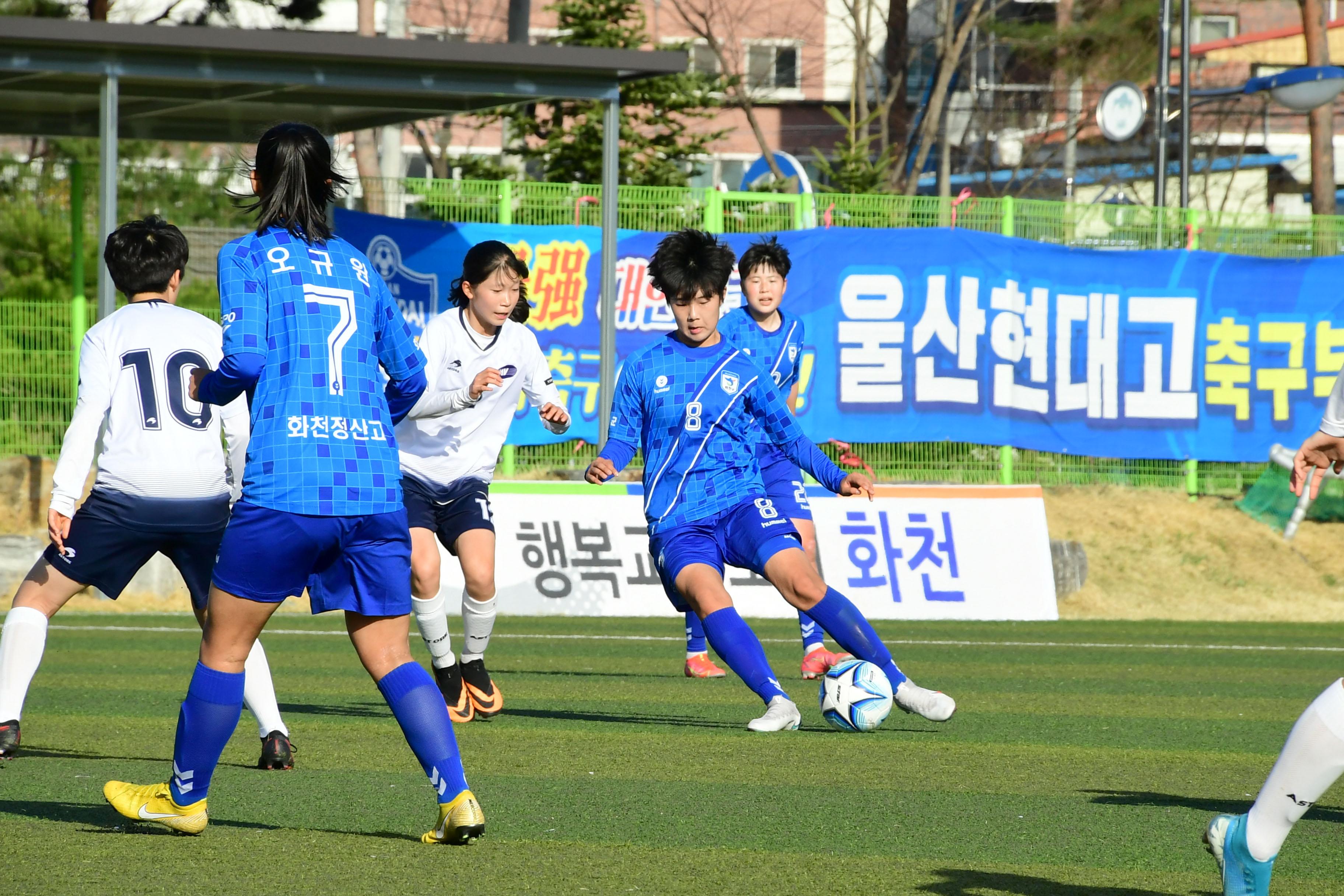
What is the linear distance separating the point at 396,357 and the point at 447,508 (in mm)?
3077

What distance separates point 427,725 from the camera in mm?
4859

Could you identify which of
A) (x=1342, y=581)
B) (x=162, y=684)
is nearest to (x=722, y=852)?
(x=162, y=684)

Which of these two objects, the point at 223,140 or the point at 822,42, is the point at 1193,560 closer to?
the point at 223,140

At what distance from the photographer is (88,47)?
14.1 m

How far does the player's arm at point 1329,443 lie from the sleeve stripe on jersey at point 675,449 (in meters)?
3.34

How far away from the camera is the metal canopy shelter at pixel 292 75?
550 inches

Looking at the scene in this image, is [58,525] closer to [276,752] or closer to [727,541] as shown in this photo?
[276,752]

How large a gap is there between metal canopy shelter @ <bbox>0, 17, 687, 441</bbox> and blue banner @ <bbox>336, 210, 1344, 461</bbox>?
79 centimetres

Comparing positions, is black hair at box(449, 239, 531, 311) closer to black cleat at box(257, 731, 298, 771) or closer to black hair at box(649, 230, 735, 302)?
black hair at box(649, 230, 735, 302)

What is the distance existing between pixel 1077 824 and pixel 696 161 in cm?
1960

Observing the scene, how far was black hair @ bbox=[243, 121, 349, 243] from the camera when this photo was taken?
487cm

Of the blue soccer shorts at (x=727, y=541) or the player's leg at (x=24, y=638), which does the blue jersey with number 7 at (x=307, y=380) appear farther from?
the blue soccer shorts at (x=727, y=541)

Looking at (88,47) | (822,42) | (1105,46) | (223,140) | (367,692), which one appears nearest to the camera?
(367,692)

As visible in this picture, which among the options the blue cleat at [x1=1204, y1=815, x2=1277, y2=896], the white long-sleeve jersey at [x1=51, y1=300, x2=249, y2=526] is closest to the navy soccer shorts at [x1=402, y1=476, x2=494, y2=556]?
the white long-sleeve jersey at [x1=51, y1=300, x2=249, y2=526]
